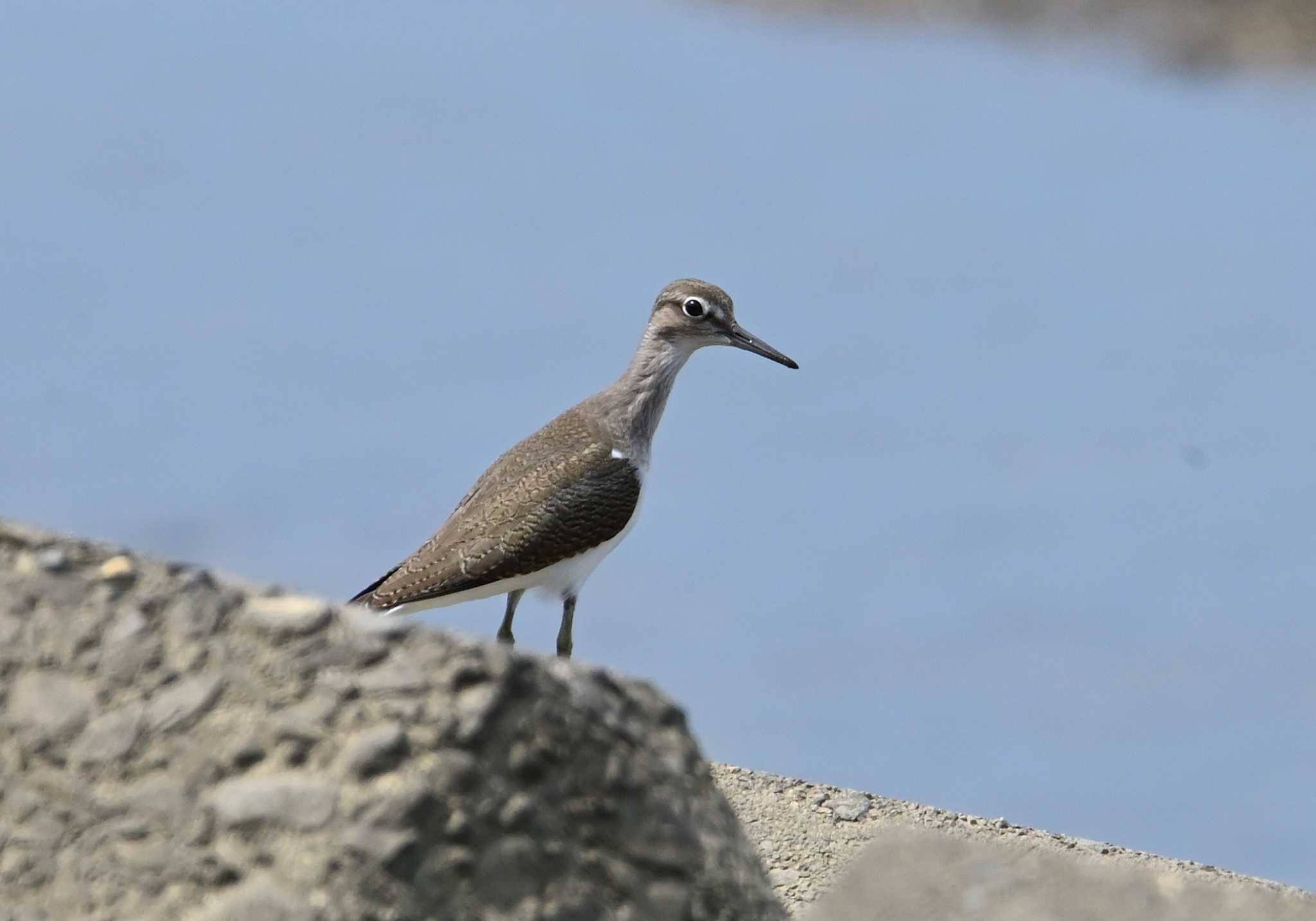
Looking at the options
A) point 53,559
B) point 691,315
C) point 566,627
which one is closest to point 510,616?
point 566,627

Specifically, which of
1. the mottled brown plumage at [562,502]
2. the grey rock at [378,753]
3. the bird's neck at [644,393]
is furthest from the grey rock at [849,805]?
the grey rock at [378,753]

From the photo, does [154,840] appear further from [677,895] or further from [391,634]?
[677,895]

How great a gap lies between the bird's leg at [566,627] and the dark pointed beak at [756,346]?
2772 millimetres

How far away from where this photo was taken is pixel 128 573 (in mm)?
7250

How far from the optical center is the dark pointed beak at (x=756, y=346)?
16.4 metres

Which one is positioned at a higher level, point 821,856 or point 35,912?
point 821,856

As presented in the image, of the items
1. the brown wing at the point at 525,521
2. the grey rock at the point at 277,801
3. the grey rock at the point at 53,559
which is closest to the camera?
the grey rock at the point at 277,801

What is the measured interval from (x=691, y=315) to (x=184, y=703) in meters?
9.61

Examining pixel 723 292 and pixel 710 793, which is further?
pixel 723 292

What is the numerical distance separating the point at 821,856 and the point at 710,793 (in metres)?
5.23

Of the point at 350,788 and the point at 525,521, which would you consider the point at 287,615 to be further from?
the point at 525,521

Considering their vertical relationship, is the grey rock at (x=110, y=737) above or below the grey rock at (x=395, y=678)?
below

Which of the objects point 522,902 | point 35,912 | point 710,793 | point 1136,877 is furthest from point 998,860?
point 35,912

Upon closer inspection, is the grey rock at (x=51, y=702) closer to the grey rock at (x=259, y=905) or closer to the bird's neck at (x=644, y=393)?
the grey rock at (x=259, y=905)
